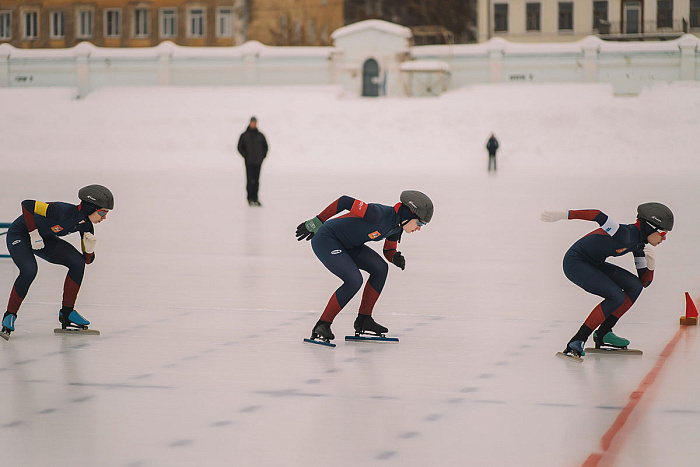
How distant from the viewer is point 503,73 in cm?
5006

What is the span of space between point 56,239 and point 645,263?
3.81m

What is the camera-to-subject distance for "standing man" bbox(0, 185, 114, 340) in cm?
717

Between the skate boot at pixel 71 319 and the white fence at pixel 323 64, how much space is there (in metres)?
43.6

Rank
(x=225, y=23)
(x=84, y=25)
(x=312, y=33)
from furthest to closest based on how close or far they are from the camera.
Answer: (x=84, y=25), (x=225, y=23), (x=312, y=33)

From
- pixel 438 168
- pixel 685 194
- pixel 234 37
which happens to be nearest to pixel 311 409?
pixel 685 194

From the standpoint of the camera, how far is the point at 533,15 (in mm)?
58688

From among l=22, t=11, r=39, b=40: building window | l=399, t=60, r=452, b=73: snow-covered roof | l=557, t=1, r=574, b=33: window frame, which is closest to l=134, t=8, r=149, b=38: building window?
l=22, t=11, r=39, b=40: building window

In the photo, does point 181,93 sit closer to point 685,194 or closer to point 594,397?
point 685,194

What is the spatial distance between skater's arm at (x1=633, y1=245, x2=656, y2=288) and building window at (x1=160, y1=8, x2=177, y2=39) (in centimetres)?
5596

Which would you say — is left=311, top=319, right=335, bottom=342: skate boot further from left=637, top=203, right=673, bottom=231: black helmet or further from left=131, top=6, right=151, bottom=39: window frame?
left=131, top=6, right=151, bottom=39: window frame

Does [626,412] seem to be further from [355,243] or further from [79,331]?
[79,331]

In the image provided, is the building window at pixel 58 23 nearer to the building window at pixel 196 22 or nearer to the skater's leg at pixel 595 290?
the building window at pixel 196 22

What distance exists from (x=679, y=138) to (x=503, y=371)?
36789mm

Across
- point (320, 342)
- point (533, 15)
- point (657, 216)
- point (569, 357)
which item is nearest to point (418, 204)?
point (320, 342)
